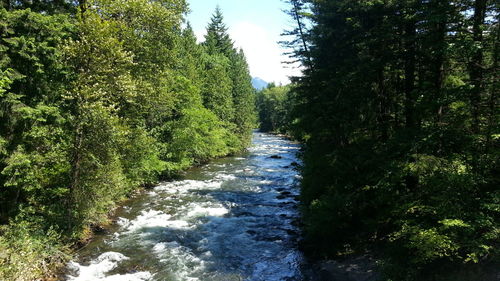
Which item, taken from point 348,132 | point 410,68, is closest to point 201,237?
point 348,132

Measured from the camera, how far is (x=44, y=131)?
38.9 feet

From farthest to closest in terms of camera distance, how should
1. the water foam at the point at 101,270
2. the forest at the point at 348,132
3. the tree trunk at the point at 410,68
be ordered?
the water foam at the point at 101,270 < the tree trunk at the point at 410,68 < the forest at the point at 348,132

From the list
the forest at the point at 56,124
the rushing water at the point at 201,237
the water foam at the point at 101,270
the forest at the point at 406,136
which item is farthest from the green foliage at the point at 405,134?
the forest at the point at 56,124

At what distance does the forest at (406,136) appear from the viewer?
7402 millimetres

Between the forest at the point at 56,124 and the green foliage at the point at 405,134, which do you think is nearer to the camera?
the green foliage at the point at 405,134

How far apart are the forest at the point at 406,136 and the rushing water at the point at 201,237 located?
2491 millimetres

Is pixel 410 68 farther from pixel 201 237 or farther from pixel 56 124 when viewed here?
pixel 56 124

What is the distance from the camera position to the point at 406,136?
913 centimetres

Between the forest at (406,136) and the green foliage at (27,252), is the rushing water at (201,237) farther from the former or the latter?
the forest at (406,136)

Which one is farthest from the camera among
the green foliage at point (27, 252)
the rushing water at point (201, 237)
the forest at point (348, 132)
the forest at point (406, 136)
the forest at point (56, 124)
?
the rushing water at point (201, 237)

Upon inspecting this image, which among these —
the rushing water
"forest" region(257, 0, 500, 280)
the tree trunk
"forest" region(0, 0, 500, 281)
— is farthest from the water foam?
the tree trunk

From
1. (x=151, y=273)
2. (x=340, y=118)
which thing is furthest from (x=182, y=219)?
(x=340, y=118)

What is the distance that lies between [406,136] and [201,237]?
36.1 feet

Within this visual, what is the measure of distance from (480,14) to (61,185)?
1599 cm
